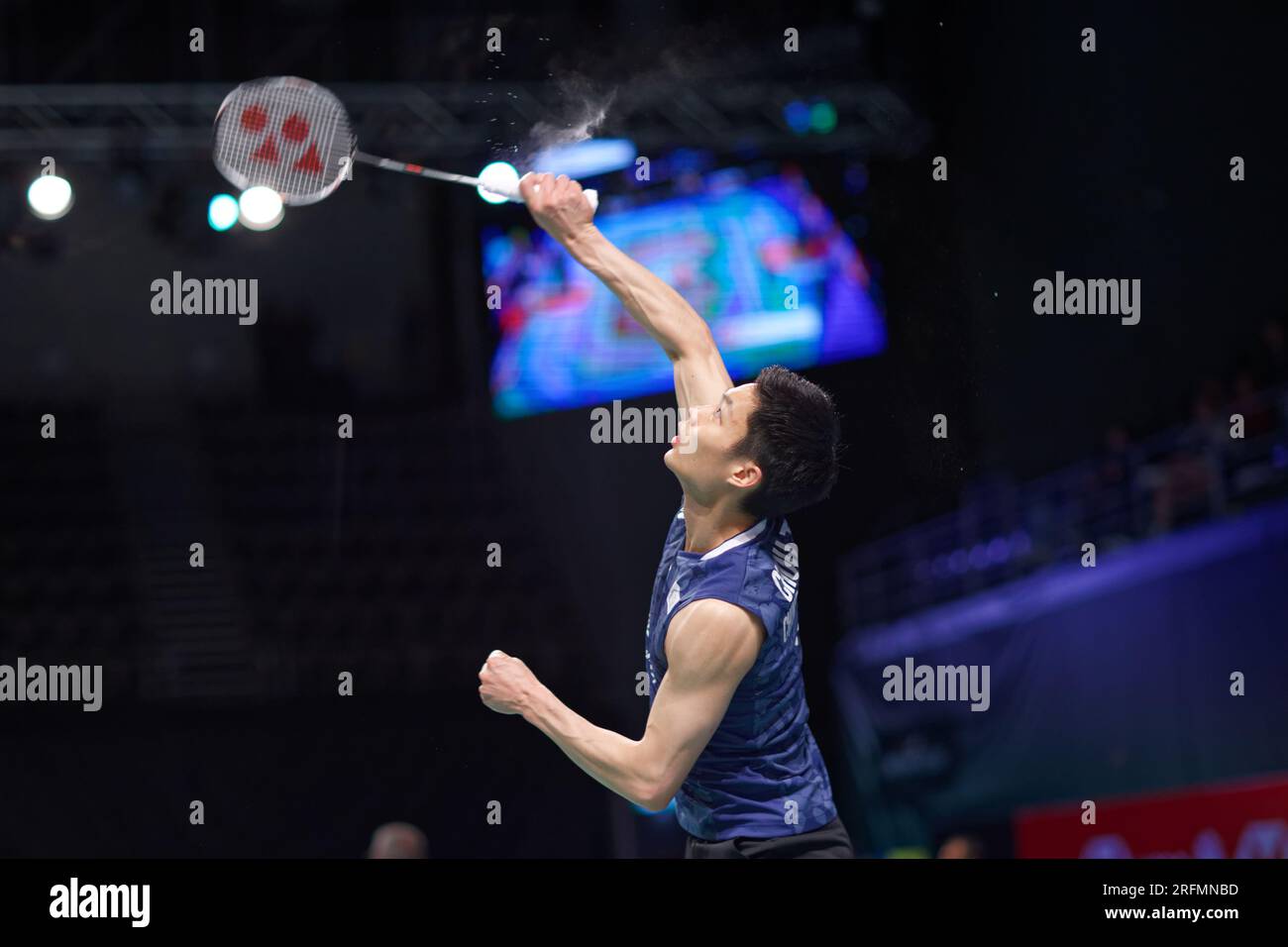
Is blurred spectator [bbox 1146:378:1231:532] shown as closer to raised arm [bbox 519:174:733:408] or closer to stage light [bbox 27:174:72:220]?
raised arm [bbox 519:174:733:408]

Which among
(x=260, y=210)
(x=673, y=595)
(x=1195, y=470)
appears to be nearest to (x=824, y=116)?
(x=1195, y=470)

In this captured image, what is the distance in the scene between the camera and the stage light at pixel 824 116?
223 inches

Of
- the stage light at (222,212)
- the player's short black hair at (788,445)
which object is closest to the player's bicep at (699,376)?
the player's short black hair at (788,445)

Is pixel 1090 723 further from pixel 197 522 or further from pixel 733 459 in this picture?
pixel 197 522

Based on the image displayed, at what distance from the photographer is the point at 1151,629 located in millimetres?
5805

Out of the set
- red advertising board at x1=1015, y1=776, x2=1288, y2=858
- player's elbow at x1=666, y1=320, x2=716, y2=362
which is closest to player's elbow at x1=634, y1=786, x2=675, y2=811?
player's elbow at x1=666, y1=320, x2=716, y2=362

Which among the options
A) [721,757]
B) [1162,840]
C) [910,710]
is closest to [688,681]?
[721,757]

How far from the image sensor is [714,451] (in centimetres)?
396

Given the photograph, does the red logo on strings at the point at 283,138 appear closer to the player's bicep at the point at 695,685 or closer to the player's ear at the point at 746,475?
the player's ear at the point at 746,475

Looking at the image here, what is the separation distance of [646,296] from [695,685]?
1.18 metres

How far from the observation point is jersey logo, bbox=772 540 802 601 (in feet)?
12.7

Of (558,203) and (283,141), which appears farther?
(283,141)

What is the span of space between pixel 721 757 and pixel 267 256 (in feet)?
9.87

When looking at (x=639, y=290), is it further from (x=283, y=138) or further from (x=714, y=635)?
(x=283, y=138)
